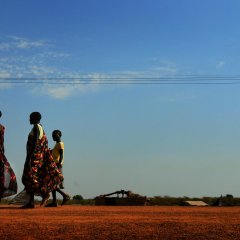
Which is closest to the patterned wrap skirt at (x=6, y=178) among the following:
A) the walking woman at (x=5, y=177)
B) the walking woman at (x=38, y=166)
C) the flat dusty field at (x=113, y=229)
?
the walking woman at (x=5, y=177)

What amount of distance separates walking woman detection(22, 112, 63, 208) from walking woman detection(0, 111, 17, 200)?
0.27 meters

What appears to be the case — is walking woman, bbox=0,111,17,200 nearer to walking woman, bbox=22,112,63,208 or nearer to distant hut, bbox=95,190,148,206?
walking woman, bbox=22,112,63,208

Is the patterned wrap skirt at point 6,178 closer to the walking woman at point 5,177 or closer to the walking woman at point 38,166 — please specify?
the walking woman at point 5,177

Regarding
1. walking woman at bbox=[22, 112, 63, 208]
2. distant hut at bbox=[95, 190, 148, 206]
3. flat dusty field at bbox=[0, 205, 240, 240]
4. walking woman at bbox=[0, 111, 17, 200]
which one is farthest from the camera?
distant hut at bbox=[95, 190, 148, 206]

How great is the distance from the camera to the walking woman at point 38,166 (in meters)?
13.8

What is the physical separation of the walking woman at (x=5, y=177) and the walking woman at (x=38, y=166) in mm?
270

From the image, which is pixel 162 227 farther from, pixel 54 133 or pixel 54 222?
pixel 54 133

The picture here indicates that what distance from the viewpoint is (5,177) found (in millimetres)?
13555

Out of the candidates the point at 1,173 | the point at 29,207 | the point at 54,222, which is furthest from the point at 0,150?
the point at 54,222

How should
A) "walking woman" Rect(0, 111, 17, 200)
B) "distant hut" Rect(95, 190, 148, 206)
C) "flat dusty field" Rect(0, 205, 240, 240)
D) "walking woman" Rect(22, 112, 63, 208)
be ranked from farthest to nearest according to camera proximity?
"distant hut" Rect(95, 190, 148, 206), "walking woman" Rect(22, 112, 63, 208), "walking woman" Rect(0, 111, 17, 200), "flat dusty field" Rect(0, 205, 240, 240)

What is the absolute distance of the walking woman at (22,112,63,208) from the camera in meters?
13.8

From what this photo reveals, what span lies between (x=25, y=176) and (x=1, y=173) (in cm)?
59

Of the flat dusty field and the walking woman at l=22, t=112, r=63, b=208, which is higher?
the walking woman at l=22, t=112, r=63, b=208

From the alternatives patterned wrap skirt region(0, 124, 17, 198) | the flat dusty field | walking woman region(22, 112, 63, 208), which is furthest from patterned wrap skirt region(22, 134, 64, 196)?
the flat dusty field
